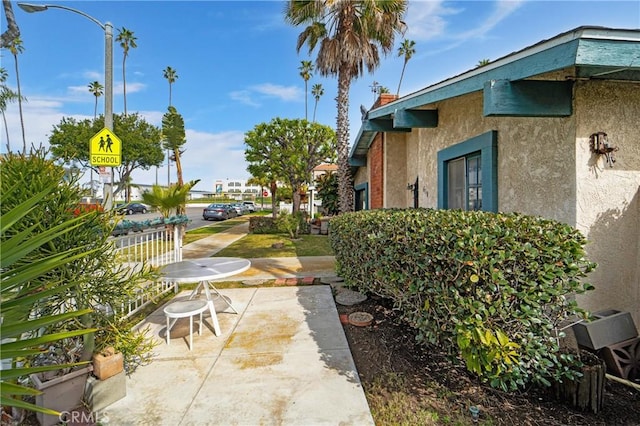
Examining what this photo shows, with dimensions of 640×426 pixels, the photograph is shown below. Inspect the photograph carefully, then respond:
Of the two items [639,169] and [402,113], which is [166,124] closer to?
[402,113]

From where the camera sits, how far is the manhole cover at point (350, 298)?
17.8ft

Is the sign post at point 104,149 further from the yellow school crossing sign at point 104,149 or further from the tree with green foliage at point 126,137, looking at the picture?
the tree with green foliage at point 126,137

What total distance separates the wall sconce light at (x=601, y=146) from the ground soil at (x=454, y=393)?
7.88 feet

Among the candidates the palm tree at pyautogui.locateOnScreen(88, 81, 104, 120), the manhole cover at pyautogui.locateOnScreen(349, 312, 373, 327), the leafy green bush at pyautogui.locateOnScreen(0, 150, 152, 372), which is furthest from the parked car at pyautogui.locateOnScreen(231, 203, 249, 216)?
the leafy green bush at pyautogui.locateOnScreen(0, 150, 152, 372)

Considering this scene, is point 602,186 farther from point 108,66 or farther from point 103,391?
point 108,66

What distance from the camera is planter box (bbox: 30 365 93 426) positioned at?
2.48 metres

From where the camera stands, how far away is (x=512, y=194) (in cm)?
433

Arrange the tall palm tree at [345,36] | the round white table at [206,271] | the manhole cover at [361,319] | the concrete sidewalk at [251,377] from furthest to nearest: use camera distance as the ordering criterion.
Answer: the tall palm tree at [345,36]
the manhole cover at [361,319]
the round white table at [206,271]
the concrete sidewalk at [251,377]

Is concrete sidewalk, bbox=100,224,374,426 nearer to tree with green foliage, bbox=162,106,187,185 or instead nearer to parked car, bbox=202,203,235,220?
tree with green foliage, bbox=162,106,187,185

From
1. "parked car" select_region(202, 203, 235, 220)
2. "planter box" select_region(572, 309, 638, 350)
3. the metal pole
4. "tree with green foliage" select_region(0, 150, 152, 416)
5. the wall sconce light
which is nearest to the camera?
"tree with green foliage" select_region(0, 150, 152, 416)

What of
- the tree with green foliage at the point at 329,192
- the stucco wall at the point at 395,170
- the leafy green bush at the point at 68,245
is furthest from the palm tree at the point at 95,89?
the leafy green bush at the point at 68,245

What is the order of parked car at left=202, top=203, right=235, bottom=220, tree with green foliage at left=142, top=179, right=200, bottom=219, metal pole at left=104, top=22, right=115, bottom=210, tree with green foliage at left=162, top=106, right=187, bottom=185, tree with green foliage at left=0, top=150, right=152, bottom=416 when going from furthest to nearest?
parked car at left=202, top=203, right=235, bottom=220, tree with green foliage at left=162, top=106, right=187, bottom=185, tree with green foliage at left=142, top=179, right=200, bottom=219, metal pole at left=104, top=22, right=115, bottom=210, tree with green foliage at left=0, top=150, right=152, bottom=416

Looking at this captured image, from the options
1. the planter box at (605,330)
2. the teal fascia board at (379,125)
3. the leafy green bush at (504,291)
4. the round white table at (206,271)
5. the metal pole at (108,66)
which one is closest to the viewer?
the leafy green bush at (504,291)

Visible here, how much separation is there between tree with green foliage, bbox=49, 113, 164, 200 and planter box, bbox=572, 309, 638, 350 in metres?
32.3
